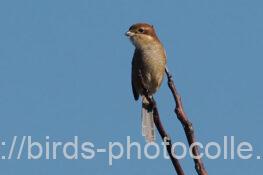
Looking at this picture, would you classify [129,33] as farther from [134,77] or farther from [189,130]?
[189,130]

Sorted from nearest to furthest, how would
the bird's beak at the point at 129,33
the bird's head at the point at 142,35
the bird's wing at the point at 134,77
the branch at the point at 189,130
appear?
the branch at the point at 189,130
the bird's beak at the point at 129,33
the bird's head at the point at 142,35
the bird's wing at the point at 134,77

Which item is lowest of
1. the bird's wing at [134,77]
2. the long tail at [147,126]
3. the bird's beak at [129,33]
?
the long tail at [147,126]

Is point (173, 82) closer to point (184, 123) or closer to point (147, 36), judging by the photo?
point (184, 123)

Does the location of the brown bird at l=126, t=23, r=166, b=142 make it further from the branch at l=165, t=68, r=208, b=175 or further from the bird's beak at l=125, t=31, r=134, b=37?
the branch at l=165, t=68, r=208, b=175

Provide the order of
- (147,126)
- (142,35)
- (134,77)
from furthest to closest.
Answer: (134,77) → (142,35) → (147,126)

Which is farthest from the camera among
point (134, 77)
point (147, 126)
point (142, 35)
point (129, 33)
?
point (134, 77)

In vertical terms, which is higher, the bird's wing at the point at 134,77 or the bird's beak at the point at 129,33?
the bird's beak at the point at 129,33

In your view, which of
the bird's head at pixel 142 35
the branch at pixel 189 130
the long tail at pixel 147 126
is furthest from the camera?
the bird's head at pixel 142 35

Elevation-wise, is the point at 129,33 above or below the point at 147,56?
above

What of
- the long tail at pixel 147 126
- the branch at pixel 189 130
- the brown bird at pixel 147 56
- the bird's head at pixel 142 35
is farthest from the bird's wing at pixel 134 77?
the branch at pixel 189 130

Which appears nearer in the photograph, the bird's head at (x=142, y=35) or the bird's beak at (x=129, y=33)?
the bird's beak at (x=129, y=33)

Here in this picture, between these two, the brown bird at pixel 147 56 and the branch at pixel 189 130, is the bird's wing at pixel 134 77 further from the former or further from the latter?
the branch at pixel 189 130

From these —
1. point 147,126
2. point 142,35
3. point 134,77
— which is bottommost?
point 147,126

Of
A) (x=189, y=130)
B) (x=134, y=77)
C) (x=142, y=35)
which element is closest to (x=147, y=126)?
(x=134, y=77)
